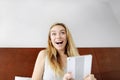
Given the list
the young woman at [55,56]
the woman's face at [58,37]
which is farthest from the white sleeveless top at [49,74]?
the woman's face at [58,37]

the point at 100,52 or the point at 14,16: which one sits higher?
the point at 14,16

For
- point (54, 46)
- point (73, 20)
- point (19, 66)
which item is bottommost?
point (19, 66)

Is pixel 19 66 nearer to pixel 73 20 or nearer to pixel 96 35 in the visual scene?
pixel 73 20

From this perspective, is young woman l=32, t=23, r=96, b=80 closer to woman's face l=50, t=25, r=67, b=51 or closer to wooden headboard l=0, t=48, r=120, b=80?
woman's face l=50, t=25, r=67, b=51

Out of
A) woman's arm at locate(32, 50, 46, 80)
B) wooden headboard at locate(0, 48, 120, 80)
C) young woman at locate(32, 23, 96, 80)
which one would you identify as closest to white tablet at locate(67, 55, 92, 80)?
young woman at locate(32, 23, 96, 80)

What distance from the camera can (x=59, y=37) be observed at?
1.62 metres

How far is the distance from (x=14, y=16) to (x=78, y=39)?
726 millimetres

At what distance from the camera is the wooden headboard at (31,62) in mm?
1941

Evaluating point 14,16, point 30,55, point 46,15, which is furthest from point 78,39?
point 14,16

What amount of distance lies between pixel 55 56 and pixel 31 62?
42 centimetres

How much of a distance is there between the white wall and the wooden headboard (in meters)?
0.10

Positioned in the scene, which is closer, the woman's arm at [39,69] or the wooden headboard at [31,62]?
the woman's arm at [39,69]

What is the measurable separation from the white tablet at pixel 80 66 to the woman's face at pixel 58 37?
10.6 inches

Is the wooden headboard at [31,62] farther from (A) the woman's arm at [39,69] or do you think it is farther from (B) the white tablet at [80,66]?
(B) the white tablet at [80,66]
